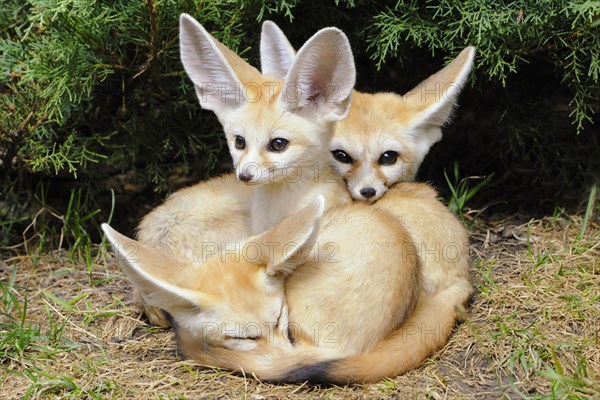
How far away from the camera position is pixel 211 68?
13.7 feet

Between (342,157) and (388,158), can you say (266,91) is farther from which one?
(388,158)

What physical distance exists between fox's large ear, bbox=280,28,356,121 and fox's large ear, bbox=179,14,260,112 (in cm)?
30

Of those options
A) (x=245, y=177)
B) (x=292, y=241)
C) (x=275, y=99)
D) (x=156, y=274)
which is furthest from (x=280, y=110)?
(x=156, y=274)

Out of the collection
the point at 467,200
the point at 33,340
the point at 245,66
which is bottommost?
the point at 467,200

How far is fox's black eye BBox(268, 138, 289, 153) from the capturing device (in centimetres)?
401

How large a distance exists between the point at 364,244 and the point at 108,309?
167cm

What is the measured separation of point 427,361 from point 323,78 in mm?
1544

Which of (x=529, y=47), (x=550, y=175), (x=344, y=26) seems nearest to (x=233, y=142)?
(x=344, y=26)

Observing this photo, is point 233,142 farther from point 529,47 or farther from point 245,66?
point 529,47

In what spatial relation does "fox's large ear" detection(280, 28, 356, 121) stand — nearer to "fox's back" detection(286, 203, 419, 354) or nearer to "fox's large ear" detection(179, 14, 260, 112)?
"fox's large ear" detection(179, 14, 260, 112)

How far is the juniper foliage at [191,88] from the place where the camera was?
4.59m

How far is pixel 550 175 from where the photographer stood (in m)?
5.68

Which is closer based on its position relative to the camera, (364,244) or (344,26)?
(364,244)

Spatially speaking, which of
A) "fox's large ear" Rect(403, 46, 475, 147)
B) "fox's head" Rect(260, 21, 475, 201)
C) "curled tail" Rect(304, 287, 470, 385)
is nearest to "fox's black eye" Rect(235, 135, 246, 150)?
"fox's head" Rect(260, 21, 475, 201)
